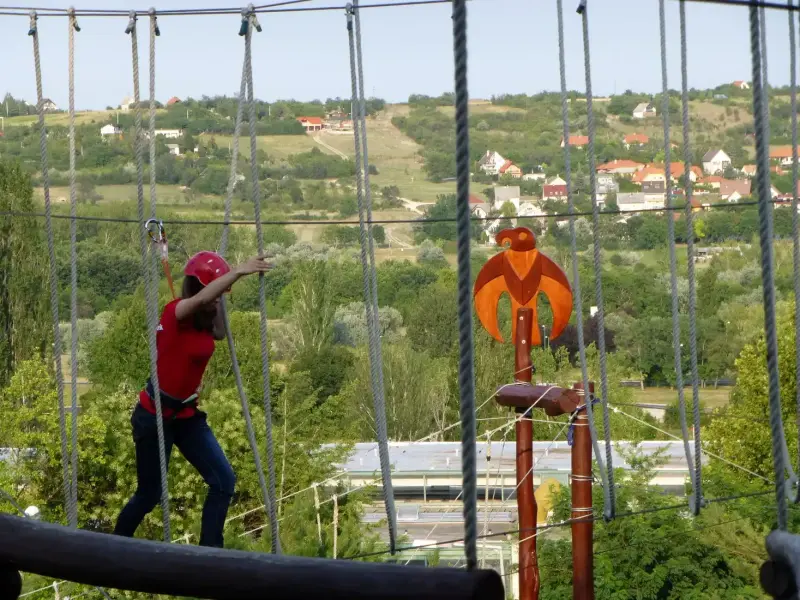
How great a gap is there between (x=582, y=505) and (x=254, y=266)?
3031 millimetres

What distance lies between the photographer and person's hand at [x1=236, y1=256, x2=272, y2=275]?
3.06 meters

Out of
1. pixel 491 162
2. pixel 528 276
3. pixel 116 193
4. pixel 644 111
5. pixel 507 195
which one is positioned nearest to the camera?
pixel 528 276

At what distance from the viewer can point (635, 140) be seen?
159 ft

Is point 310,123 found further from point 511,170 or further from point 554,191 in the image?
point 511,170

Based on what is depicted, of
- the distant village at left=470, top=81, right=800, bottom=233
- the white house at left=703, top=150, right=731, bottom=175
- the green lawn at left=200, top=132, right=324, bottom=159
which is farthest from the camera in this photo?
the white house at left=703, top=150, right=731, bottom=175

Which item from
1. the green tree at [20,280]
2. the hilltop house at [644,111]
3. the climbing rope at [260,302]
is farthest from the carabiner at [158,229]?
the hilltop house at [644,111]

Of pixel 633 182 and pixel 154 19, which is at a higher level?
pixel 633 182

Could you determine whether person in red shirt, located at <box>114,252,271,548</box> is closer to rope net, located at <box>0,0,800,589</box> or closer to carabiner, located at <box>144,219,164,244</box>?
rope net, located at <box>0,0,800,589</box>

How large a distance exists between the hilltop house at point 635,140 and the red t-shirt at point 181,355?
44034mm

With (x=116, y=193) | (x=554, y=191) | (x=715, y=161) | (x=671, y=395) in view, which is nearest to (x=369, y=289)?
(x=671, y=395)

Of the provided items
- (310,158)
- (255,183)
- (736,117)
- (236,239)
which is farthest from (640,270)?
(255,183)

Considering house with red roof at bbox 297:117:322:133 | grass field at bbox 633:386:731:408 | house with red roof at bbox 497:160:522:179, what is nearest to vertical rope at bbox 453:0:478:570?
house with red roof at bbox 297:117:322:133

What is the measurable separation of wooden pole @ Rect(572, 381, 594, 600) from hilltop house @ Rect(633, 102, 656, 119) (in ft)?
170

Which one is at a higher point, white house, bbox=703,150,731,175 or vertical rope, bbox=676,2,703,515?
white house, bbox=703,150,731,175
